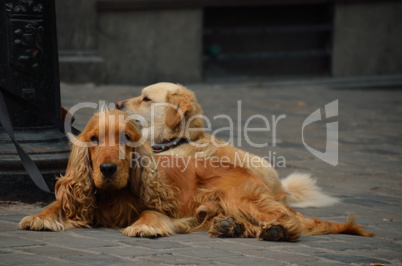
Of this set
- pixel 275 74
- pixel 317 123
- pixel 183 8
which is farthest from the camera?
pixel 275 74

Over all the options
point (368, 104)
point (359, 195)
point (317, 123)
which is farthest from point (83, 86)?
point (359, 195)

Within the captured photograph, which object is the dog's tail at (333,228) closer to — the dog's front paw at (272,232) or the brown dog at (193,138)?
the dog's front paw at (272,232)

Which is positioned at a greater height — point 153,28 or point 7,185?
point 153,28

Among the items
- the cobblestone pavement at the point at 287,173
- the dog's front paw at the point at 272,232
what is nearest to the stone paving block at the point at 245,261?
the cobblestone pavement at the point at 287,173

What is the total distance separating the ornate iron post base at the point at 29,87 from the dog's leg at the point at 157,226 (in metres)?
1.01

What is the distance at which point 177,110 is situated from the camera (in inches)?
205

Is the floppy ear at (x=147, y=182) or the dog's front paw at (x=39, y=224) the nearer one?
the dog's front paw at (x=39, y=224)

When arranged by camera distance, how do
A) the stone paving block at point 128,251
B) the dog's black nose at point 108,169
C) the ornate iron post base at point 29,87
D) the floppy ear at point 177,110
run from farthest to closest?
the floppy ear at point 177,110 → the ornate iron post base at point 29,87 → the dog's black nose at point 108,169 → the stone paving block at point 128,251

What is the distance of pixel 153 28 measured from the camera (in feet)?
38.8

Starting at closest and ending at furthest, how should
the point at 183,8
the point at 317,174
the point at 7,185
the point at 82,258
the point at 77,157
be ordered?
the point at 82,258 < the point at 77,157 < the point at 7,185 < the point at 317,174 < the point at 183,8

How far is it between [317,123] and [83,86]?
389 centimetres

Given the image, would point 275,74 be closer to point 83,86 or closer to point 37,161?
point 83,86

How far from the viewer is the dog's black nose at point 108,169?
3801 mm

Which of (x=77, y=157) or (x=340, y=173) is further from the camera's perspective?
(x=340, y=173)
